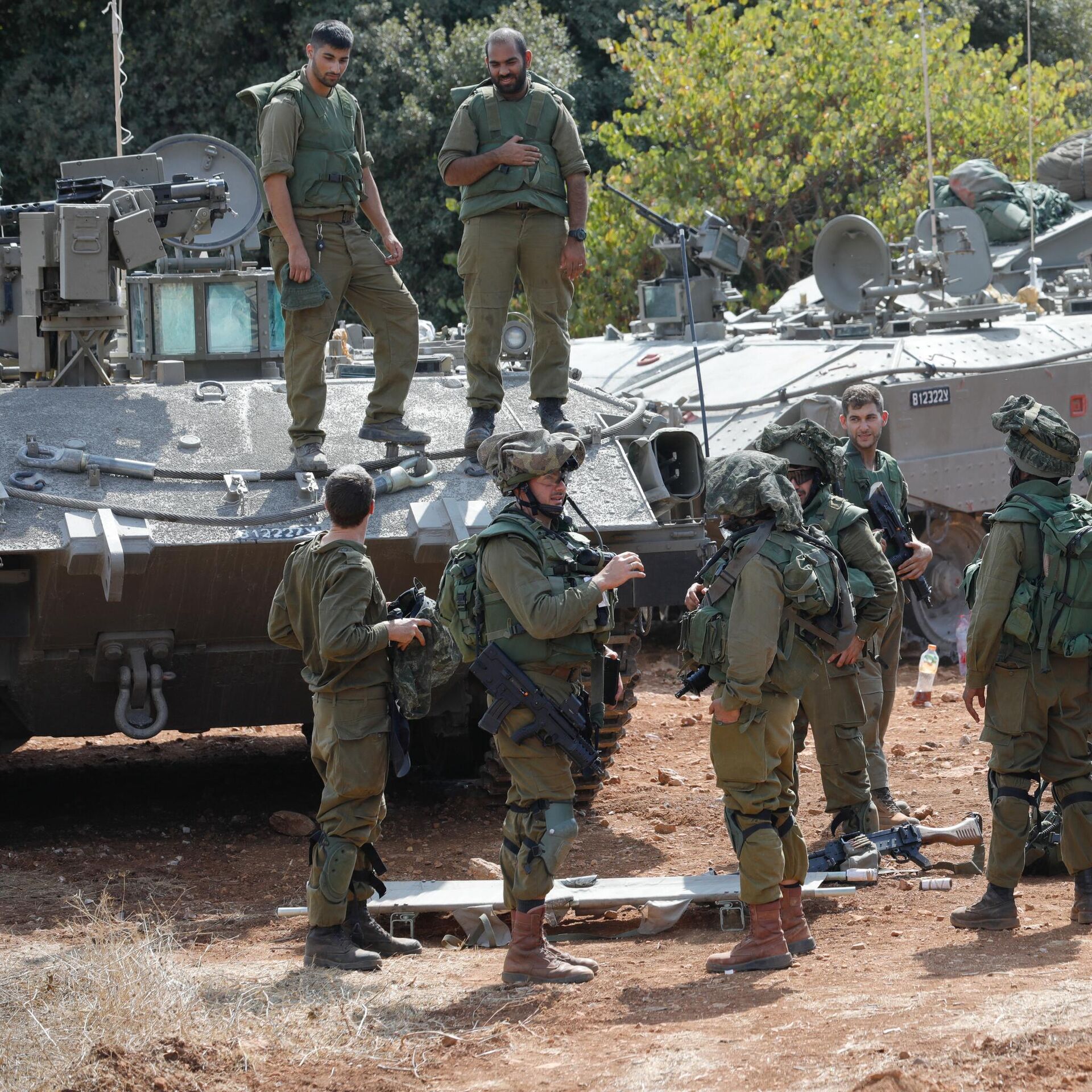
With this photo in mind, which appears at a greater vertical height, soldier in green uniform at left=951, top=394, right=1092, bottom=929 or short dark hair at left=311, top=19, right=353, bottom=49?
short dark hair at left=311, top=19, right=353, bottom=49

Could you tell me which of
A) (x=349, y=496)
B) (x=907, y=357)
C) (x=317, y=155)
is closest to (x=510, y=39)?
(x=317, y=155)

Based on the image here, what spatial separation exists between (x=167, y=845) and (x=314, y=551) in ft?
8.19

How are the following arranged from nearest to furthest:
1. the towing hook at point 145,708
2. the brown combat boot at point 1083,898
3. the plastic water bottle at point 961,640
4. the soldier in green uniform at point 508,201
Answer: the brown combat boot at point 1083,898 < the towing hook at point 145,708 < the soldier in green uniform at point 508,201 < the plastic water bottle at point 961,640

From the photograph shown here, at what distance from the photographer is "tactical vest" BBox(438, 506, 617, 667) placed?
16.6 ft

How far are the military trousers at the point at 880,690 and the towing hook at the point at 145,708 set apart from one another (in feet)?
8.74

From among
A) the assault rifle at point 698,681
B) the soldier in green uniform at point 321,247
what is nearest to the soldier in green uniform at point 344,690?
the assault rifle at point 698,681

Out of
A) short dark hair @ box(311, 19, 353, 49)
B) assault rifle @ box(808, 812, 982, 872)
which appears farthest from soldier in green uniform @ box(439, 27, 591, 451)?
assault rifle @ box(808, 812, 982, 872)

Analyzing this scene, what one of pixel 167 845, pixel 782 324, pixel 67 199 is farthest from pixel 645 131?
pixel 167 845

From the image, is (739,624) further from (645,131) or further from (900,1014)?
(645,131)

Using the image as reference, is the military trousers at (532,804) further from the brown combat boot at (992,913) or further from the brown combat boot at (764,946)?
the brown combat boot at (992,913)

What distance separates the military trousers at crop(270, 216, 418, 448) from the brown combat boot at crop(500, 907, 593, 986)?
8.73 feet

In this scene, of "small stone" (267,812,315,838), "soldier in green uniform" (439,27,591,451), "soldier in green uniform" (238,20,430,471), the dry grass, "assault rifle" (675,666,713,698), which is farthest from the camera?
"small stone" (267,812,315,838)

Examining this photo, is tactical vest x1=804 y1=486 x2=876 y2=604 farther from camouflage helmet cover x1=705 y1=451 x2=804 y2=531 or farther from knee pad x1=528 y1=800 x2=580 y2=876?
knee pad x1=528 y1=800 x2=580 y2=876

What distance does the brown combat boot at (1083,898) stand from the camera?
5383 millimetres
